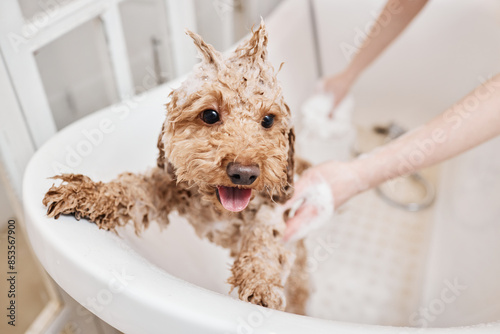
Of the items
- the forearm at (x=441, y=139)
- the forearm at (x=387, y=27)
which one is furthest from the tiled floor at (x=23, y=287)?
the forearm at (x=387, y=27)

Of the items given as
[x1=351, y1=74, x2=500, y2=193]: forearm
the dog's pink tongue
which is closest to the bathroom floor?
[x1=351, y1=74, x2=500, y2=193]: forearm

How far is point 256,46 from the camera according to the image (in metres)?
0.55

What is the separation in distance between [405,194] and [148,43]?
4.23ft

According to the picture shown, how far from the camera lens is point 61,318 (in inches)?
41.7

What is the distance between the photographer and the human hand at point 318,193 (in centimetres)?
89

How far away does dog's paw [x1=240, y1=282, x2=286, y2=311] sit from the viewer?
0.66 meters

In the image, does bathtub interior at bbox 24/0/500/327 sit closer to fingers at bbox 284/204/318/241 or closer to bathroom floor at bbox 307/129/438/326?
bathroom floor at bbox 307/129/438/326

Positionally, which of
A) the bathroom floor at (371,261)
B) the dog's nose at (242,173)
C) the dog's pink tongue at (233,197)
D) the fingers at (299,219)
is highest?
the dog's nose at (242,173)

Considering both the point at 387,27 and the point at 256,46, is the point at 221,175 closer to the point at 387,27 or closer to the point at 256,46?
the point at 256,46

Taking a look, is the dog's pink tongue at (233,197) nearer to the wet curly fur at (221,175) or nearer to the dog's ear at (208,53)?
the wet curly fur at (221,175)

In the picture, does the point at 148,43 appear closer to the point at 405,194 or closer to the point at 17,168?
the point at 17,168

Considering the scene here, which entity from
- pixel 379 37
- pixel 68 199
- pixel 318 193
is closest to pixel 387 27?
pixel 379 37

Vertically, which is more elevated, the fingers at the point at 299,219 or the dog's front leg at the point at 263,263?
the dog's front leg at the point at 263,263

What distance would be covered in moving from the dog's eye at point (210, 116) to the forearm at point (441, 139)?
470 mm
